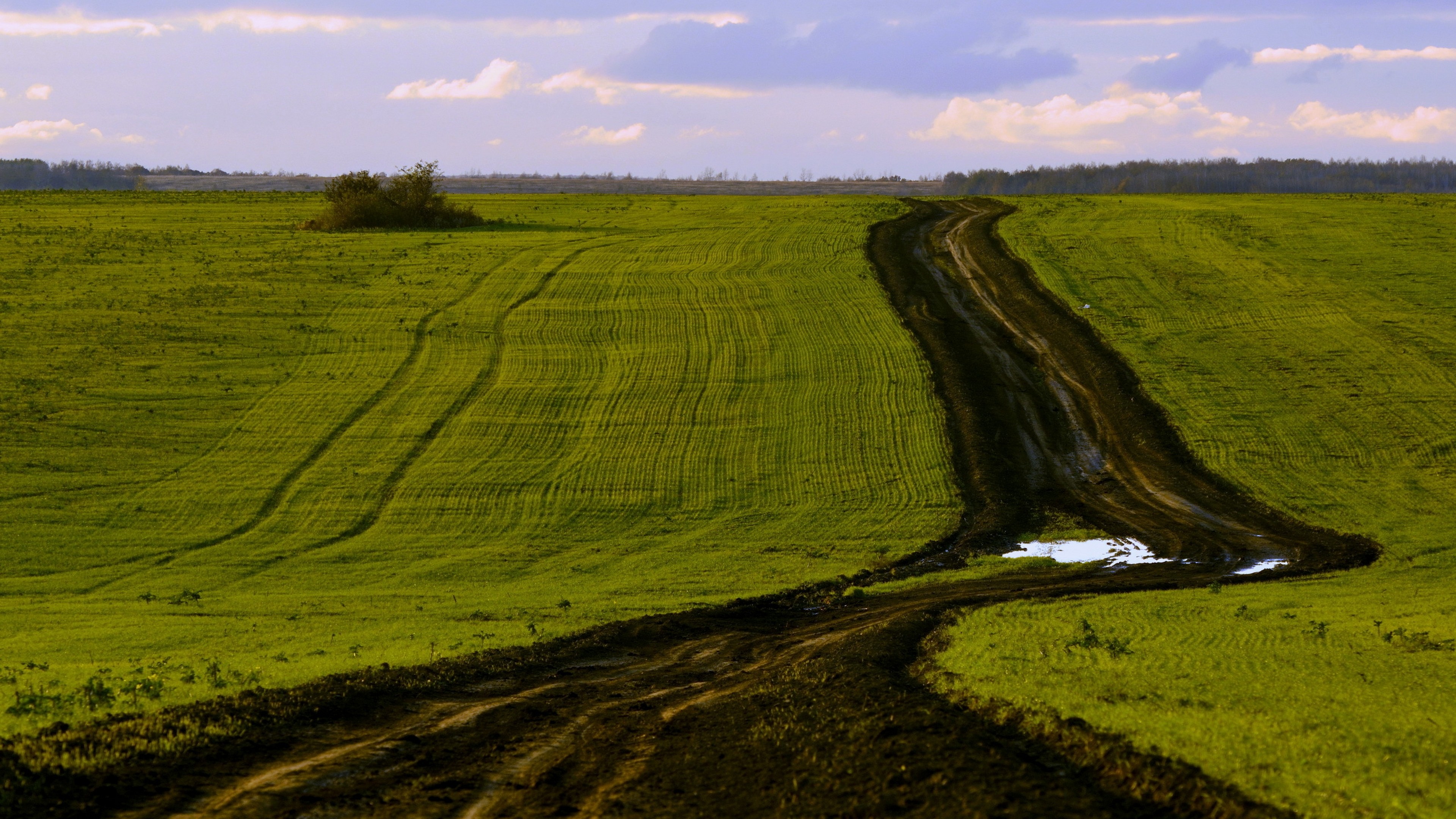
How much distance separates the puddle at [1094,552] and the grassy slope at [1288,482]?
11.1ft

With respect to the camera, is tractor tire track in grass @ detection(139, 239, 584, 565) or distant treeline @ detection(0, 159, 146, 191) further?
distant treeline @ detection(0, 159, 146, 191)

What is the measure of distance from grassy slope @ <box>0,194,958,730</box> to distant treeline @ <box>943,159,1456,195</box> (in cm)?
10543

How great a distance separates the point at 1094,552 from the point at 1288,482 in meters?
7.88

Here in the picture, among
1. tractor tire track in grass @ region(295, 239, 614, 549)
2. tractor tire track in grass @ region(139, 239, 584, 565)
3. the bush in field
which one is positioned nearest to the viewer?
tractor tire track in grass @ region(139, 239, 584, 565)

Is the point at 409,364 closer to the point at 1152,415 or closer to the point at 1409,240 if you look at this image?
the point at 1152,415

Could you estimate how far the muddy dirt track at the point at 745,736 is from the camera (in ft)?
31.6

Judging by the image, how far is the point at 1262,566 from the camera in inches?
938

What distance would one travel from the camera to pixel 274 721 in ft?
39.9

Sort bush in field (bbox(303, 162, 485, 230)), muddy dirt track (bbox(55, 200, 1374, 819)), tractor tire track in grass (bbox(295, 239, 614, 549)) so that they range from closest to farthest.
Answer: muddy dirt track (bbox(55, 200, 1374, 819)) < tractor tire track in grass (bbox(295, 239, 614, 549)) < bush in field (bbox(303, 162, 485, 230))

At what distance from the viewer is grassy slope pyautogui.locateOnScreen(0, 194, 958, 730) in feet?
65.6

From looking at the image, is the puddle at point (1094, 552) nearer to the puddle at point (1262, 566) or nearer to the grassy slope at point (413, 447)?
the puddle at point (1262, 566)

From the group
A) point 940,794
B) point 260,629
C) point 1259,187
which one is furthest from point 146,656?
point 1259,187


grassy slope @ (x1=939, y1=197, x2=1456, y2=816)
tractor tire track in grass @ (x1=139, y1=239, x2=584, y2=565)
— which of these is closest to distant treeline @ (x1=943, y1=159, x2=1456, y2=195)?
grassy slope @ (x1=939, y1=197, x2=1456, y2=816)

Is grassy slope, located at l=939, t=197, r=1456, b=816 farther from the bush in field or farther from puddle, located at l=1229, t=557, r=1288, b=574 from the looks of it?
the bush in field
